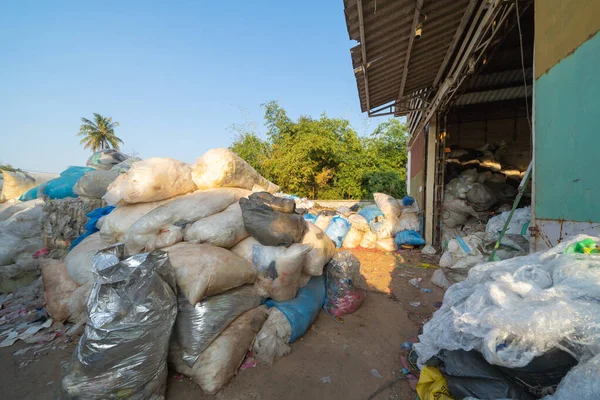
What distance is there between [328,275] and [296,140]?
1002 centimetres

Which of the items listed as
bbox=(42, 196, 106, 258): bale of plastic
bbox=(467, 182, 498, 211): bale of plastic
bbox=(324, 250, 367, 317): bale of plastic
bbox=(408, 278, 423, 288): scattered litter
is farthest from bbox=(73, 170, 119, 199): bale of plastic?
bbox=(467, 182, 498, 211): bale of plastic

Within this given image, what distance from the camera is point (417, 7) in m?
2.58

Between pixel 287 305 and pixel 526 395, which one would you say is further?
pixel 287 305

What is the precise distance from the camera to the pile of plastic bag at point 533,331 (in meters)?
0.88

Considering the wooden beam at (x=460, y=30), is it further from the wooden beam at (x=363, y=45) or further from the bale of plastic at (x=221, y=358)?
the bale of plastic at (x=221, y=358)

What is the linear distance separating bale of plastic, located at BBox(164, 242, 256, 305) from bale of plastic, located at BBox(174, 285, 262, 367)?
0.06 metres

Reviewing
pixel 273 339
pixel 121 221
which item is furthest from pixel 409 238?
pixel 121 221

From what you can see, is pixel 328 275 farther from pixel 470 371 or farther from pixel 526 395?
pixel 526 395

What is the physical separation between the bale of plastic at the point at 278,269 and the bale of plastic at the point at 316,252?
0.19 meters

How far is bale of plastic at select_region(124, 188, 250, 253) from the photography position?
2.20m

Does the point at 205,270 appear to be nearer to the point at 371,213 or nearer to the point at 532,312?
the point at 532,312

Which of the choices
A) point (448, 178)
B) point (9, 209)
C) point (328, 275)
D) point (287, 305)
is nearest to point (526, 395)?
point (287, 305)

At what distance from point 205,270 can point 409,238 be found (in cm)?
438

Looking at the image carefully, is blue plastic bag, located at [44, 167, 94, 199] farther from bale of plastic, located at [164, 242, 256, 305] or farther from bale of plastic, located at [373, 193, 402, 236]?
bale of plastic, located at [373, 193, 402, 236]
